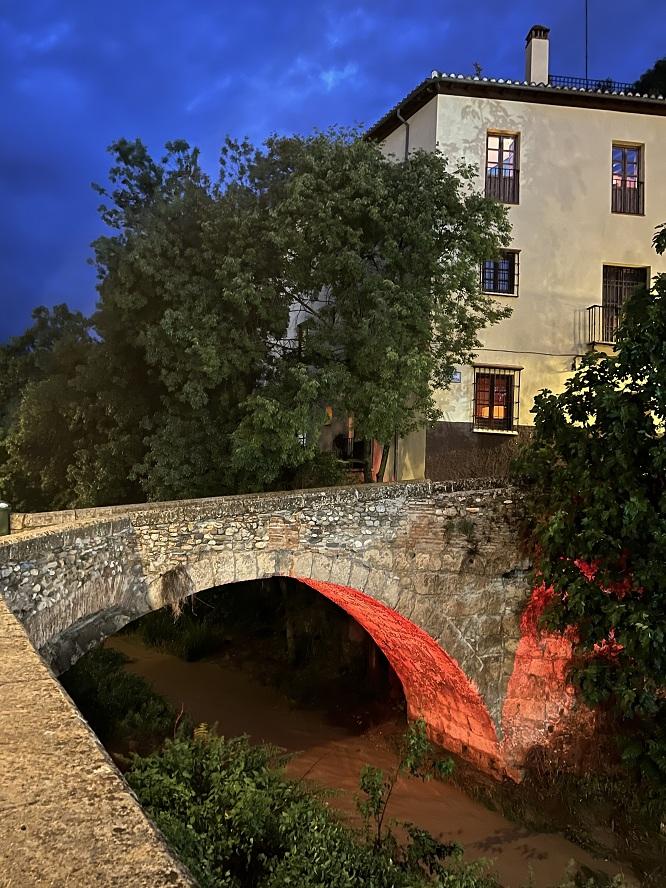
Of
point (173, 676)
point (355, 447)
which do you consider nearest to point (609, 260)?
point (355, 447)

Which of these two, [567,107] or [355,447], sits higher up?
[567,107]

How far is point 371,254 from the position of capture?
36.6 feet

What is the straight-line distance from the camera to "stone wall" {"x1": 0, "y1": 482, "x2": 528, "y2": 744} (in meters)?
6.45

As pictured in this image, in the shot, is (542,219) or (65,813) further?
(542,219)

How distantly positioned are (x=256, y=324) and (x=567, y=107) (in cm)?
892

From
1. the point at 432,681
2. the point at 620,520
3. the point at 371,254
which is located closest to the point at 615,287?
the point at 371,254

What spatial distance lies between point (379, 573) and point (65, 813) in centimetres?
691

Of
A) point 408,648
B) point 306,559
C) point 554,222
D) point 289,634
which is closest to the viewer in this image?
point 306,559

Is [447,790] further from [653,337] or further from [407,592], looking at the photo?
[653,337]

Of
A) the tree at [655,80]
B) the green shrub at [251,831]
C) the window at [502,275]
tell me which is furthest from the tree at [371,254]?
the tree at [655,80]

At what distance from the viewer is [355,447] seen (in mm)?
17156

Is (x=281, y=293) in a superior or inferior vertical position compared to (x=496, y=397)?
superior

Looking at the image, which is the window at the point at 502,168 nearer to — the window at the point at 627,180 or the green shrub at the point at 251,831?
the window at the point at 627,180

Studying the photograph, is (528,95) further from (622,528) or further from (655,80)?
(622,528)
